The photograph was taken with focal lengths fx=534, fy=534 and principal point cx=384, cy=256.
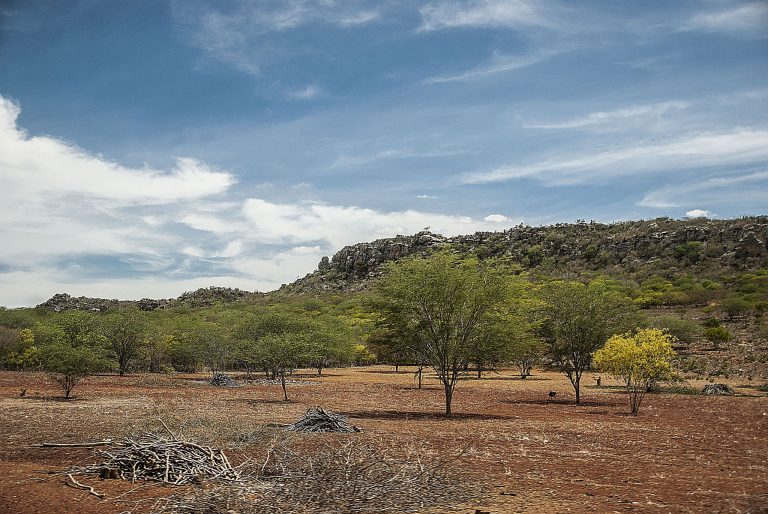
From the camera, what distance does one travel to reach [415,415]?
2506 cm

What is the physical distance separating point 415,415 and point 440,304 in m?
5.56

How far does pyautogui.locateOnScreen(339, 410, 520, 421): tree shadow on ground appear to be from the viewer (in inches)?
934

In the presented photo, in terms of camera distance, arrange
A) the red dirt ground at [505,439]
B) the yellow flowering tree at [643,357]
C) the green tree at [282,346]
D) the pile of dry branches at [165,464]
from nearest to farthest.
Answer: the red dirt ground at [505,439]
the pile of dry branches at [165,464]
the yellow flowering tree at [643,357]
the green tree at [282,346]

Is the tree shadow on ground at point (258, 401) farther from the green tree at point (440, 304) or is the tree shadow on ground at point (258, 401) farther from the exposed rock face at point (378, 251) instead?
the exposed rock face at point (378, 251)

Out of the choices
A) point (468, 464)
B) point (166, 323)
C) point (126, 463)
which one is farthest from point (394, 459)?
point (166, 323)

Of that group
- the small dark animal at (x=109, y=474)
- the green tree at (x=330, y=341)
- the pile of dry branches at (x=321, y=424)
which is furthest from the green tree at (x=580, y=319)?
the small dark animal at (x=109, y=474)

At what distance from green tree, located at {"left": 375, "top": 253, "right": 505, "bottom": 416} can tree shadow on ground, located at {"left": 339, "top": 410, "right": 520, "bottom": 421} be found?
0.80m

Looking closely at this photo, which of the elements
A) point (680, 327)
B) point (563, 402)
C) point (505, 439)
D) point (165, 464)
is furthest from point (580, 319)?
point (680, 327)

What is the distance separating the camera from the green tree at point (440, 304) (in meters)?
23.6

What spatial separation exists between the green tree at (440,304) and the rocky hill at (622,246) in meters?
45.8

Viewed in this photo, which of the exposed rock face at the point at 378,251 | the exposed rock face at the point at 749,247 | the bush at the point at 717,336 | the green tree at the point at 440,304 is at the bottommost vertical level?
the bush at the point at 717,336

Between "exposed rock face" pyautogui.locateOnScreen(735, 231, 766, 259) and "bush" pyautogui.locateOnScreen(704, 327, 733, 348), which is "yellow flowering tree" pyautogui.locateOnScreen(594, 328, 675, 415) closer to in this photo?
"bush" pyautogui.locateOnScreen(704, 327, 733, 348)

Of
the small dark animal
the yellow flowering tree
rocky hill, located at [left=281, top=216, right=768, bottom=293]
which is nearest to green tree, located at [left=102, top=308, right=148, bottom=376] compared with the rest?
rocky hill, located at [left=281, top=216, right=768, bottom=293]

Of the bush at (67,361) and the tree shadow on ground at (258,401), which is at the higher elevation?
the bush at (67,361)
